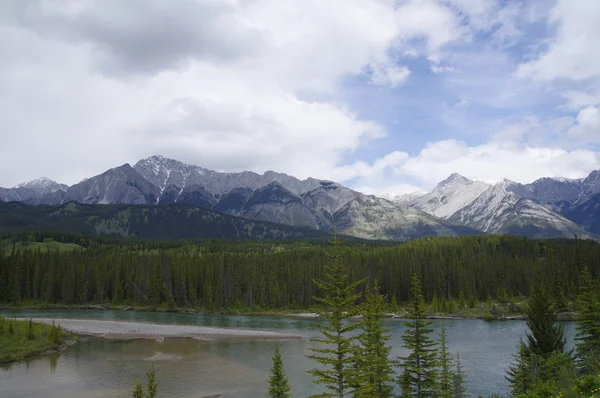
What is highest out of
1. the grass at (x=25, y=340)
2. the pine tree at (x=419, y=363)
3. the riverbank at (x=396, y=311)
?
the pine tree at (x=419, y=363)

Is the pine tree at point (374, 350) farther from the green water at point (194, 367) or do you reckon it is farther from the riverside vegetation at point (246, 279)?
the riverside vegetation at point (246, 279)

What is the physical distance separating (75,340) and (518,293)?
13368 cm

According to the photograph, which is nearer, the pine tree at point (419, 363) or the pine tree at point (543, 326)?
the pine tree at point (419, 363)

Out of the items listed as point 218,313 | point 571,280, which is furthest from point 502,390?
point 571,280

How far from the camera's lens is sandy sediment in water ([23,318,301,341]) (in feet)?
287

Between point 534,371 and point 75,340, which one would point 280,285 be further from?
point 534,371

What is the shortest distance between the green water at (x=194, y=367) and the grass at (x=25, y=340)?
2.71 metres

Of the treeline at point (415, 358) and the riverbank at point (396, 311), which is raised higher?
the treeline at point (415, 358)

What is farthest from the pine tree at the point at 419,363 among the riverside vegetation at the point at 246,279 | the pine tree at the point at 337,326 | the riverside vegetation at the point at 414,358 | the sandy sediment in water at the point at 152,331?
the riverside vegetation at the point at 246,279

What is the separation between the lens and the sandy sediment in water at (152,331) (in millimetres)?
87625

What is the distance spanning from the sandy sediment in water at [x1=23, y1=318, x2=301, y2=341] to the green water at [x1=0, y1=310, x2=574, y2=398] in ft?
16.9

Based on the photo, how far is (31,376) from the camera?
2093 inches

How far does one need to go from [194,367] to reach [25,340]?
27445 millimetres

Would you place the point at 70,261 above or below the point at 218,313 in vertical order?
above
